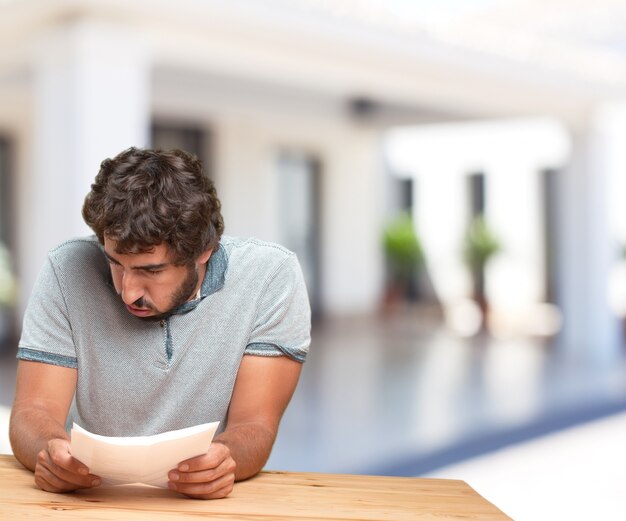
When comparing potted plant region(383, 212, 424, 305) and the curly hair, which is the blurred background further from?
the curly hair

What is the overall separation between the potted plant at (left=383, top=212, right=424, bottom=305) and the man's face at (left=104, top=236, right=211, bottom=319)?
40.7 feet

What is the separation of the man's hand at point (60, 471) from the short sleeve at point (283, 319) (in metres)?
0.48

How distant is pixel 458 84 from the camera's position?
28.2 ft

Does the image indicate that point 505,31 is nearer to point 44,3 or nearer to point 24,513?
point 44,3

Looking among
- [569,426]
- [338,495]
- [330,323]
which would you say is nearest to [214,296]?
[338,495]

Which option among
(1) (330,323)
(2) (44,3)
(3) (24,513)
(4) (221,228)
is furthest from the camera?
(1) (330,323)

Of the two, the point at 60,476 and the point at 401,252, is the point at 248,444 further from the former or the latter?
the point at 401,252

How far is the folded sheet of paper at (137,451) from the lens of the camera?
1576mm

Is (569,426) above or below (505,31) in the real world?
below

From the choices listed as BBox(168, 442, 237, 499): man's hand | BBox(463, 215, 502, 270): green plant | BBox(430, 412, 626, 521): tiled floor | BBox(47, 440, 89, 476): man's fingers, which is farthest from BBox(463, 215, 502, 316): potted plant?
BBox(47, 440, 89, 476): man's fingers

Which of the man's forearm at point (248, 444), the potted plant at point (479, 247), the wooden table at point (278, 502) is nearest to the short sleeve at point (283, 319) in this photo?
the man's forearm at point (248, 444)

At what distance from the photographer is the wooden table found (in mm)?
1604

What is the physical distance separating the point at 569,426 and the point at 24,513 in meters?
5.55

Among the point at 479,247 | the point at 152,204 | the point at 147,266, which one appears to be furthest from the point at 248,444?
the point at 479,247
